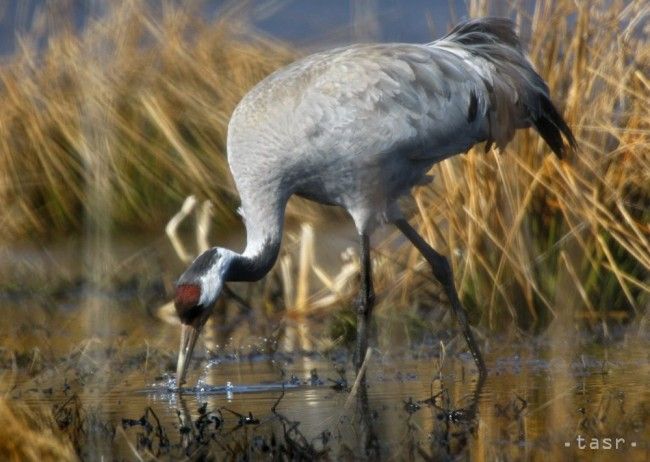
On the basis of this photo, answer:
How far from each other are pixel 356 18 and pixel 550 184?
293 centimetres

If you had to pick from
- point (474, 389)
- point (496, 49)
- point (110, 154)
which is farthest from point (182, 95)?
point (474, 389)

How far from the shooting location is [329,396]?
5707 mm

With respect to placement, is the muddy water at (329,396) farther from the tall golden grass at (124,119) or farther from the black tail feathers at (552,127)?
the tall golden grass at (124,119)

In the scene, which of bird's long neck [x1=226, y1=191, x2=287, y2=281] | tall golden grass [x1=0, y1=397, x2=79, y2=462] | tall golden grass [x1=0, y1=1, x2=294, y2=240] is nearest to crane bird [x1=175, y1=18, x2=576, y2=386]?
bird's long neck [x1=226, y1=191, x2=287, y2=281]

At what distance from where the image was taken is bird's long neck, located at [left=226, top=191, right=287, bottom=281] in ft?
21.6

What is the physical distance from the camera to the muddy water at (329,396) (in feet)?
15.1

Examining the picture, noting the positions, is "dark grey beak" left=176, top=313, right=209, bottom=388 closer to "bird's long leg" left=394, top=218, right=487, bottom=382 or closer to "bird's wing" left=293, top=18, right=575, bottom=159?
"bird's wing" left=293, top=18, right=575, bottom=159

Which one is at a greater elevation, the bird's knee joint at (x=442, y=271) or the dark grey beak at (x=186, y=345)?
the bird's knee joint at (x=442, y=271)

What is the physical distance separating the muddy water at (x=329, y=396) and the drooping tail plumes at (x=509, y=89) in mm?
852

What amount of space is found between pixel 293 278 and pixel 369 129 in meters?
1.84

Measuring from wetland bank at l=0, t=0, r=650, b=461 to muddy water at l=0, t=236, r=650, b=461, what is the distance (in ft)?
0.05

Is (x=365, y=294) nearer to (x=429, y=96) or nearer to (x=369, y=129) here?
(x=369, y=129)

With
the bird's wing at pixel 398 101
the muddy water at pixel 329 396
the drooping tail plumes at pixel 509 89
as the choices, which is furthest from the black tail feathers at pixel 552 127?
the muddy water at pixel 329 396

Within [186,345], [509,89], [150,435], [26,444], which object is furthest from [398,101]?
[26,444]
